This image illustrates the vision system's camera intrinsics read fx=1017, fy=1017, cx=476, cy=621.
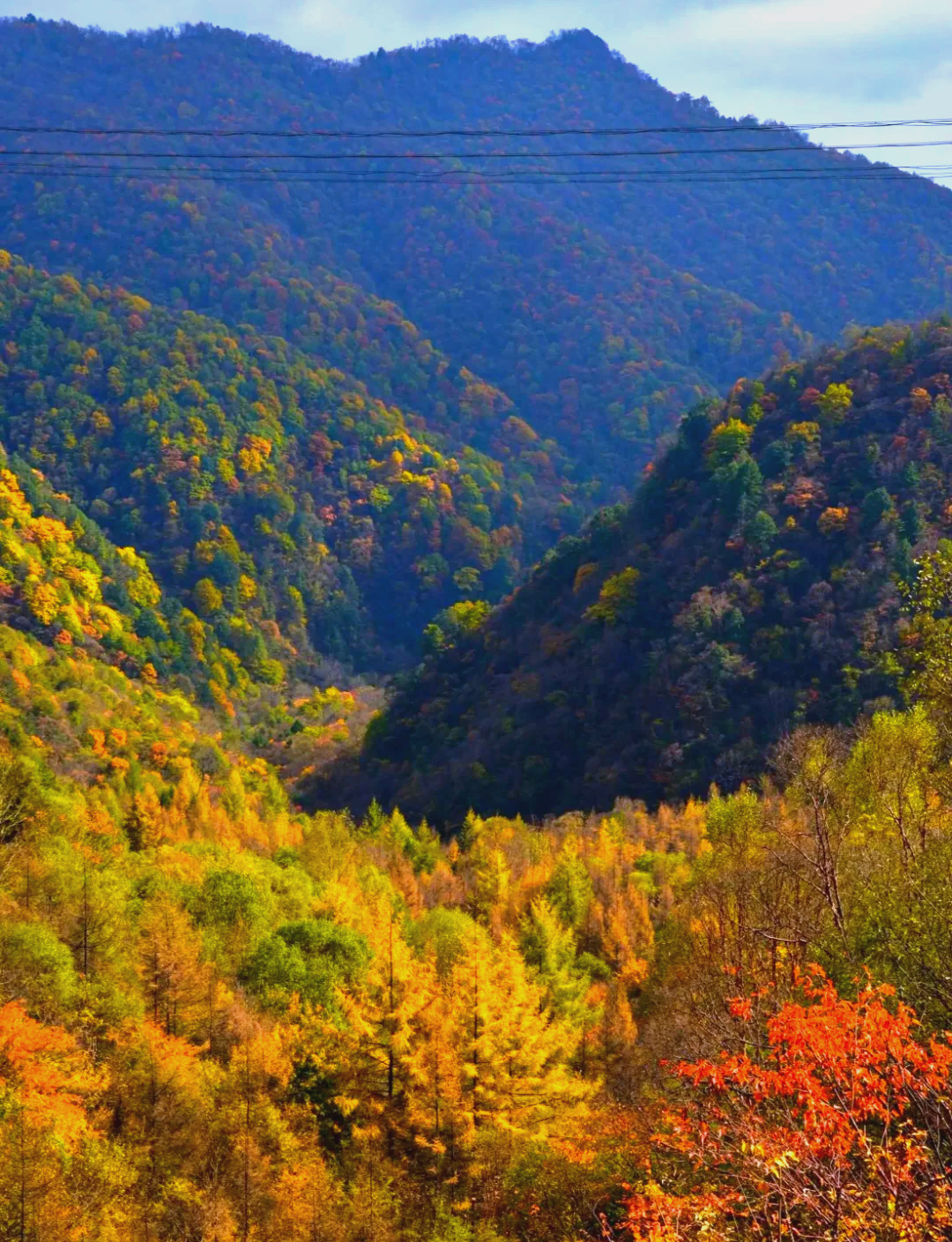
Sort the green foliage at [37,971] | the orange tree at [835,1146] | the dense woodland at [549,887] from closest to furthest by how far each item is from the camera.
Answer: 1. the orange tree at [835,1146]
2. the dense woodland at [549,887]
3. the green foliage at [37,971]

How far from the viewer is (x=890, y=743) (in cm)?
3250

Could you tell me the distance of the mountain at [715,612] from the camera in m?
75.8

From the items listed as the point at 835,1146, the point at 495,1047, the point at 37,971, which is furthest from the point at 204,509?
the point at 835,1146

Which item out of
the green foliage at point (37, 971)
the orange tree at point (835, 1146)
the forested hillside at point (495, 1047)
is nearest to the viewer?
the orange tree at point (835, 1146)

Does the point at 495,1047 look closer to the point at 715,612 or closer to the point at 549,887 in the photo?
the point at 549,887

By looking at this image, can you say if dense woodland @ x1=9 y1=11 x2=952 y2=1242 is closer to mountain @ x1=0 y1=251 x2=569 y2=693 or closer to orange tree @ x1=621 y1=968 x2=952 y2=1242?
orange tree @ x1=621 y1=968 x2=952 y2=1242

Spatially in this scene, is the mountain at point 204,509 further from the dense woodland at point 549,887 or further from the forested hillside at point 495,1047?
the forested hillside at point 495,1047

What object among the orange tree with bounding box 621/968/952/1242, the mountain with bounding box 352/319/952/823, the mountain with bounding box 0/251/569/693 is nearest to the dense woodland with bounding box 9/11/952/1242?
the orange tree with bounding box 621/968/952/1242

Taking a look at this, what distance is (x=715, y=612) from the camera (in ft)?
270

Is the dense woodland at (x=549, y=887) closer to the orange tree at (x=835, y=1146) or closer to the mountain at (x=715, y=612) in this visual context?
the orange tree at (x=835, y=1146)

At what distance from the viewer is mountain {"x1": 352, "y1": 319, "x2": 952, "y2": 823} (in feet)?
249

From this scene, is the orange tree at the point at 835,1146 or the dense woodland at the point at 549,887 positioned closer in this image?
the orange tree at the point at 835,1146

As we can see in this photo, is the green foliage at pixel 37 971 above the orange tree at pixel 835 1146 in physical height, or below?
below

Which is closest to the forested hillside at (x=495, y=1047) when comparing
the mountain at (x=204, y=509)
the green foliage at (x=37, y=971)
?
the green foliage at (x=37, y=971)
